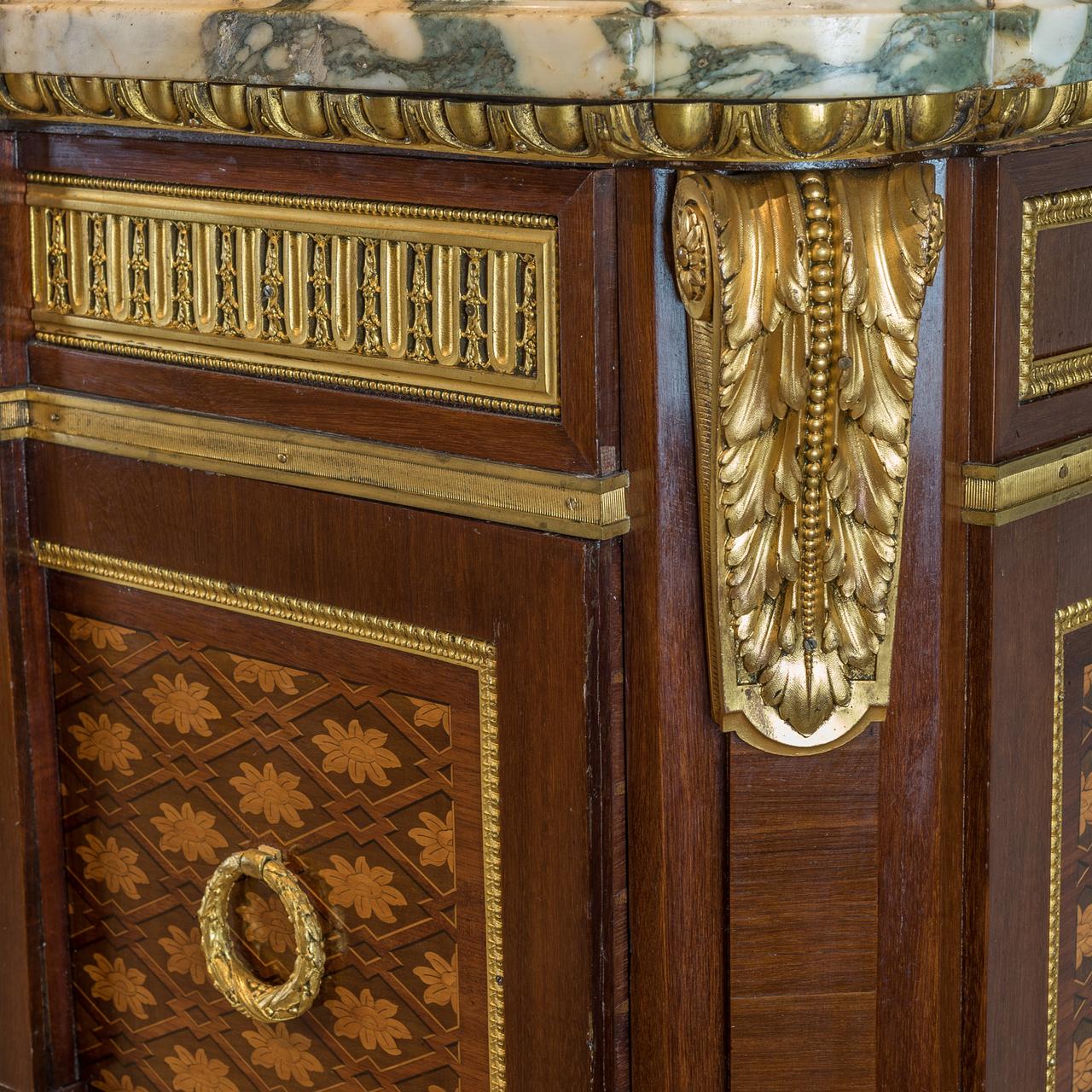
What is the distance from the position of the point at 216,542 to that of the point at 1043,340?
0.61 m

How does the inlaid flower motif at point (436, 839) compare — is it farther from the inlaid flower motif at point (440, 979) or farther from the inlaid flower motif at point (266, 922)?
the inlaid flower motif at point (266, 922)

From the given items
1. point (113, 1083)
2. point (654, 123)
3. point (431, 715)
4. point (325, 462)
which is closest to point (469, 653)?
point (431, 715)

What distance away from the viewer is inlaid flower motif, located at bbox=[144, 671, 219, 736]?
1524mm

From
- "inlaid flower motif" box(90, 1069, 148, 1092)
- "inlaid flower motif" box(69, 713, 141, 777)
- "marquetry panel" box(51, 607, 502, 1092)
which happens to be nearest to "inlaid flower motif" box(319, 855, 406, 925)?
"marquetry panel" box(51, 607, 502, 1092)

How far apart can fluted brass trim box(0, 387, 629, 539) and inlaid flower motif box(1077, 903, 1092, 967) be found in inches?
18.9

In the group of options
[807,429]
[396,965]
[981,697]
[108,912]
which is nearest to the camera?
[807,429]

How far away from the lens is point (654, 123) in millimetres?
1106

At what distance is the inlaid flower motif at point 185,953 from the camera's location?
5.19ft

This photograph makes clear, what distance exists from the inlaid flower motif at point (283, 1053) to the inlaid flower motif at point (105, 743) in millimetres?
234

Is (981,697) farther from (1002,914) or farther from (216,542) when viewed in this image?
(216,542)

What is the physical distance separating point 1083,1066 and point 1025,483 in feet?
1.55

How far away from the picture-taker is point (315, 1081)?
1.51 meters

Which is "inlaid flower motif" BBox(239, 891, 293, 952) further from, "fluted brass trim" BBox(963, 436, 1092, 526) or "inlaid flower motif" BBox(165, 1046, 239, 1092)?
"fluted brass trim" BBox(963, 436, 1092, 526)

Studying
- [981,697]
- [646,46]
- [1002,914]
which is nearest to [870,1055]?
[1002,914]
